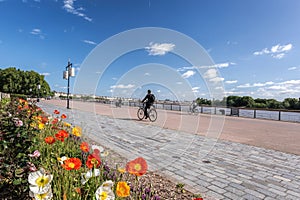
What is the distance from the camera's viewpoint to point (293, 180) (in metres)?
3.01

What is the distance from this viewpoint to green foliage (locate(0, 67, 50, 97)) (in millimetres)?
50744

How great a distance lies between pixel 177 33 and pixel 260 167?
16.7ft

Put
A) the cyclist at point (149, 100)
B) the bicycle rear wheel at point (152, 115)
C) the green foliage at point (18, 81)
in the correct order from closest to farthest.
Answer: the cyclist at point (149, 100), the bicycle rear wheel at point (152, 115), the green foliage at point (18, 81)

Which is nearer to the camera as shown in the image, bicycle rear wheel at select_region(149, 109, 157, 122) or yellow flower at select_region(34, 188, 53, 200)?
yellow flower at select_region(34, 188, 53, 200)

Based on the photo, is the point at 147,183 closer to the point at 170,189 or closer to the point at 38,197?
the point at 170,189

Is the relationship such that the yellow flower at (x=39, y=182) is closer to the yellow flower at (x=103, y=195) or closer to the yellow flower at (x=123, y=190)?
the yellow flower at (x=103, y=195)

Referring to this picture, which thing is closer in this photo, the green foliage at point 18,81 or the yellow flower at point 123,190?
the yellow flower at point 123,190

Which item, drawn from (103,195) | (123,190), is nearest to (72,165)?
(103,195)

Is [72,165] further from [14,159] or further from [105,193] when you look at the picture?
[14,159]

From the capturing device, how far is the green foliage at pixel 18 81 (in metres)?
50.7

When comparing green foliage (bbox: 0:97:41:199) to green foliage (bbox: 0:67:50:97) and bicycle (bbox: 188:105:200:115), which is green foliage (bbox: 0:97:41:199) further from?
green foliage (bbox: 0:67:50:97)

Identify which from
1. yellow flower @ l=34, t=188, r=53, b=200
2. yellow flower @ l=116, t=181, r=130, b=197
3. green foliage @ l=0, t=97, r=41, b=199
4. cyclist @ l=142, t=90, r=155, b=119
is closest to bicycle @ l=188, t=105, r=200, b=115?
cyclist @ l=142, t=90, r=155, b=119

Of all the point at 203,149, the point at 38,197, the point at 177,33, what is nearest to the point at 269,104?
the point at 177,33

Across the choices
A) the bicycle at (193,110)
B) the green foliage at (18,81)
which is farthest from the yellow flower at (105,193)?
the green foliage at (18,81)
